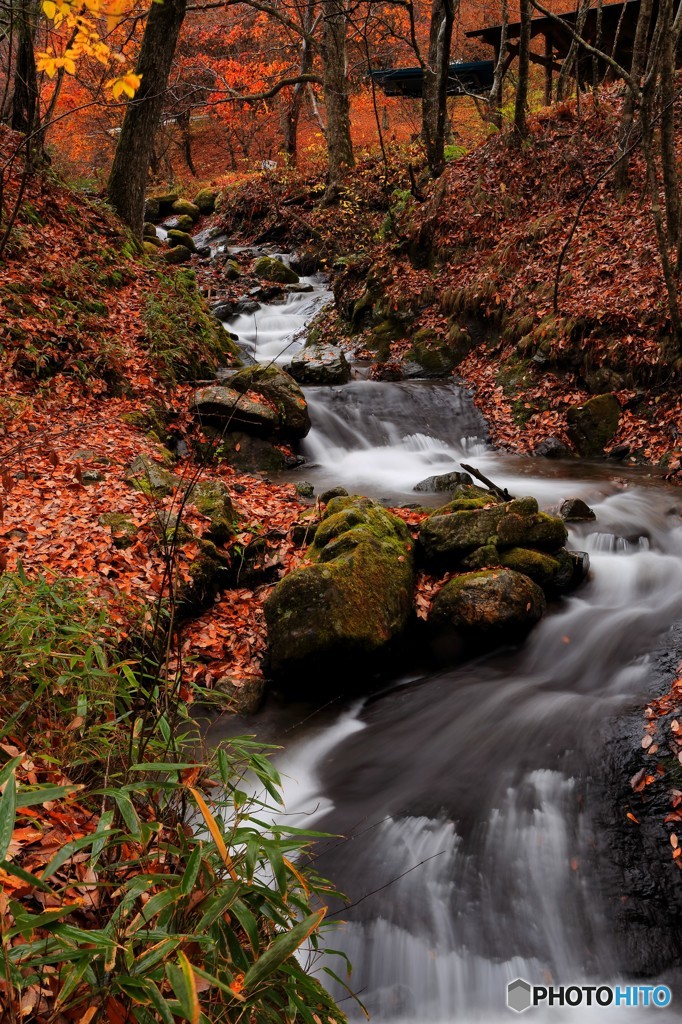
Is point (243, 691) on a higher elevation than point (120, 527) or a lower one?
lower

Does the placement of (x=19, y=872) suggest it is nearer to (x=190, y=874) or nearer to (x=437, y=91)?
(x=190, y=874)

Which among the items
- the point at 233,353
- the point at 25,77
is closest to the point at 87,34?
the point at 233,353

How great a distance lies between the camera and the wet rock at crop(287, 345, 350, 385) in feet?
39.3

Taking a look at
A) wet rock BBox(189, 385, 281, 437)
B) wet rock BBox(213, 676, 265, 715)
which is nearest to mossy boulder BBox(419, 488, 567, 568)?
wet rock BBox(213, 676, 265, 715)

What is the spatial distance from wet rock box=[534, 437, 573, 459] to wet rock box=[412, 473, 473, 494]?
79.6 inches

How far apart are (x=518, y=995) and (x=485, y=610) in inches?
114

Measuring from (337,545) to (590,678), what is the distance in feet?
8.31

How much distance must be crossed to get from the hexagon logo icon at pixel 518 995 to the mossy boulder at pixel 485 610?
274 centimetres

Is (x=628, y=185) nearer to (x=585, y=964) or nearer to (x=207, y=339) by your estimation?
(x=207, y=339)

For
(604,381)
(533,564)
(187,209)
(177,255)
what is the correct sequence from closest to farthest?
(533,564) < (604,381) < (177,255) < (187,209)

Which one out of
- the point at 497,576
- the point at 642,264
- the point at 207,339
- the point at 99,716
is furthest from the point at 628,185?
the point at 99,716

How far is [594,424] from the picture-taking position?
975cm

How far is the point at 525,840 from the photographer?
12.6ft

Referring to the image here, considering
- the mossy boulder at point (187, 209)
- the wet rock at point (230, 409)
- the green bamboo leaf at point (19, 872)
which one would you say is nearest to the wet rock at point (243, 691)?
the green bamboo leaf at point (19, 872)
